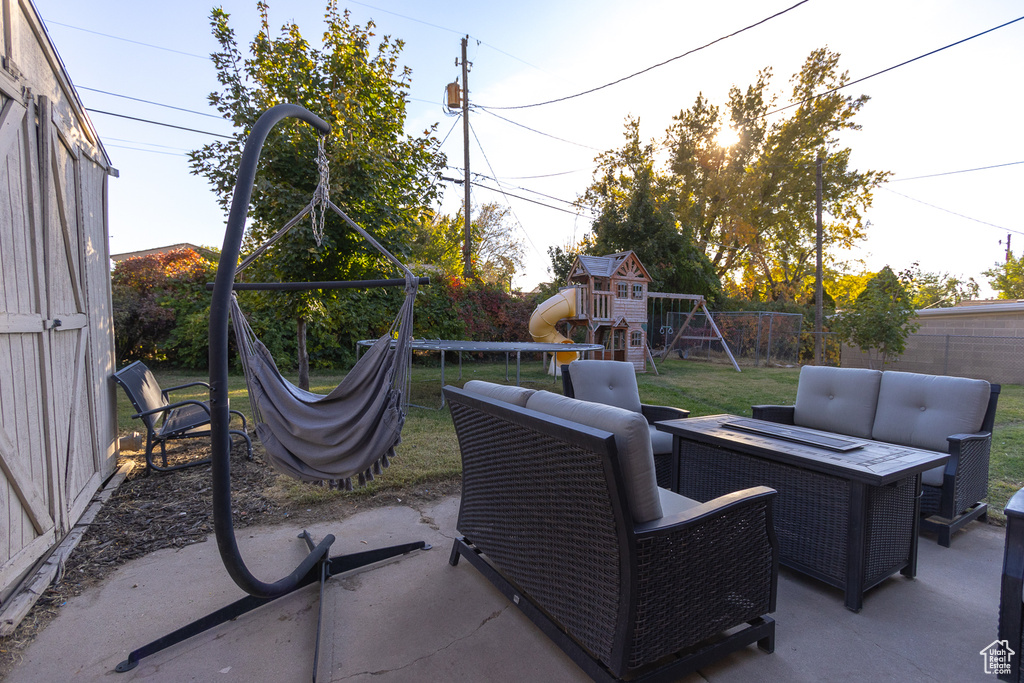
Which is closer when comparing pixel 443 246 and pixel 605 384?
pixel 605 384

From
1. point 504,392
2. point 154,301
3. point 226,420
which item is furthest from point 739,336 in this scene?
point 226,420

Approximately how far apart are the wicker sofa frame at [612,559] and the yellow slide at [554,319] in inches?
→ 338

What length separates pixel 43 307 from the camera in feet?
7.93

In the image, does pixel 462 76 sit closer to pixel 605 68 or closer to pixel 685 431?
pixel 605 68

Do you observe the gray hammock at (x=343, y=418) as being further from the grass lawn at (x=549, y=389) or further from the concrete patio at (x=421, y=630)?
the grass lawn at (x=549, y=389)

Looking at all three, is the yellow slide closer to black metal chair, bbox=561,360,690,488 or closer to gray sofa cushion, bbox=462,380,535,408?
black metal chair, bbox=561,360,690,488

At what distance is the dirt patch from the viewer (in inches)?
81.4

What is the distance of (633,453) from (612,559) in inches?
13.3

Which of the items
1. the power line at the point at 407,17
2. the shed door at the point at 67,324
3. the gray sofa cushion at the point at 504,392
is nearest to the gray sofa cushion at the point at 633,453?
the gray sofa cushion at the point at 504,392

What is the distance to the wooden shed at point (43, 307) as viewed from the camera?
6.70ft

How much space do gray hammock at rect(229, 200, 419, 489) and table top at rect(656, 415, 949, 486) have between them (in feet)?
5.55

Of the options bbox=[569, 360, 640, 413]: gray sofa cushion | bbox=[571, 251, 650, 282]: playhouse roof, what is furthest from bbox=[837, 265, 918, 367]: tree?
bbox=[569, 360, 640, 413]: gray sofa cushion

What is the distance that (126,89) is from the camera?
9.38m
